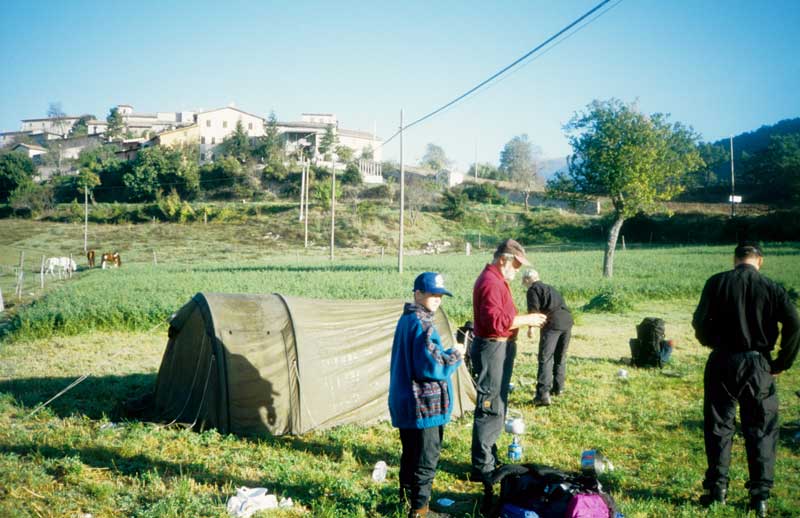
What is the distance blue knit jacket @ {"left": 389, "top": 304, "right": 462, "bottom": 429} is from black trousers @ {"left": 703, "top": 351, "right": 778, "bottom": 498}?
2437mm

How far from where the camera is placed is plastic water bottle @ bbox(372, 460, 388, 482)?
5418mm

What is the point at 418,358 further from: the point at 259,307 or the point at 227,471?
the point at 259,307

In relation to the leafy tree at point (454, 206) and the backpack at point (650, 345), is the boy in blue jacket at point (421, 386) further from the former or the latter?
the leafy tree at point (454, 206)

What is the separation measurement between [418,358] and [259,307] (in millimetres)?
3475

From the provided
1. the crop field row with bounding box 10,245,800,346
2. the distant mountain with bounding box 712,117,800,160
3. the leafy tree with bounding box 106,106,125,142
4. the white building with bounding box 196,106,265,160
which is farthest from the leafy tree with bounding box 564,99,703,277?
the leafy tree with bounding box 106,106,125,142

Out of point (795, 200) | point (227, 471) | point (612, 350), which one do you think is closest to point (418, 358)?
point (227, 471)

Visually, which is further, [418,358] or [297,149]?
[297,149]

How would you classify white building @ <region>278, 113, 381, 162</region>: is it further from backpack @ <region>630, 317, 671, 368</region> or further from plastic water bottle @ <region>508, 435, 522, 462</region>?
plastic water bottle @ <region>508, 435, 522, 462</region>

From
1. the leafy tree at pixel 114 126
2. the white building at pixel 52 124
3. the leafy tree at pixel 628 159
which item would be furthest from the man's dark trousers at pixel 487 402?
the white building at pixel 52 124

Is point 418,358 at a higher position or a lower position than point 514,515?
higher

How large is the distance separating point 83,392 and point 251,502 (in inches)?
212

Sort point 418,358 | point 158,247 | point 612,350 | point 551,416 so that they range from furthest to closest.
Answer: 1. point 158,247
2. point 612,350
3. point 551,416
4. point 418,358

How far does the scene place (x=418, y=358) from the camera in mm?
4270

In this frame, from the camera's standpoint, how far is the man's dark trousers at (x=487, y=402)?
498cm
